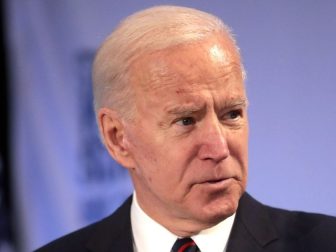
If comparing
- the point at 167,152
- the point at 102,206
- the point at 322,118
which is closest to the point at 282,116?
the point at 322,118

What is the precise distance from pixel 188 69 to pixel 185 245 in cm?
39

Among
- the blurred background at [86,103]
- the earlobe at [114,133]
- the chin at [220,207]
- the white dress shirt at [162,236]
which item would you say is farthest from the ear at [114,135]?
the blurred background at [86,103]

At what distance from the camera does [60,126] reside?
9.34 feet

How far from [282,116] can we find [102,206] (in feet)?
2.23

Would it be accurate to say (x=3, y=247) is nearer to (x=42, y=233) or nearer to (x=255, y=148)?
(x=42, y=233)

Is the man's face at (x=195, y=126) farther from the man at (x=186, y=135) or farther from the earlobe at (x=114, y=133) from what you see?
the earlobe at (x=114, y=133)

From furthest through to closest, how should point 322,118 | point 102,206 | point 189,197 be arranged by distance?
point 102,206
point 322,118
point 189,197

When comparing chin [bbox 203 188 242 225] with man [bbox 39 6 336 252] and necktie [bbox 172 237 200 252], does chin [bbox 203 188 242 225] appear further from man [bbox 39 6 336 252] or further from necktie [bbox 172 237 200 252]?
necktie [bbox 172 237 200 252]

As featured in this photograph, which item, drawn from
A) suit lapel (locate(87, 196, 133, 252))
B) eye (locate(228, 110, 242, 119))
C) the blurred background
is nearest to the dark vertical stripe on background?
the blurred background

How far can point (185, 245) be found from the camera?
1812mm

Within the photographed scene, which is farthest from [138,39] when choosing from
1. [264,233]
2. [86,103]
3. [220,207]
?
[86,103]

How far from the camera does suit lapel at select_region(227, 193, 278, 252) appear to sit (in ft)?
5.90

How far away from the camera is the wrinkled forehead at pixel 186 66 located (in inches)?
67.6

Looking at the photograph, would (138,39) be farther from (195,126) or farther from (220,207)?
(220,207)
